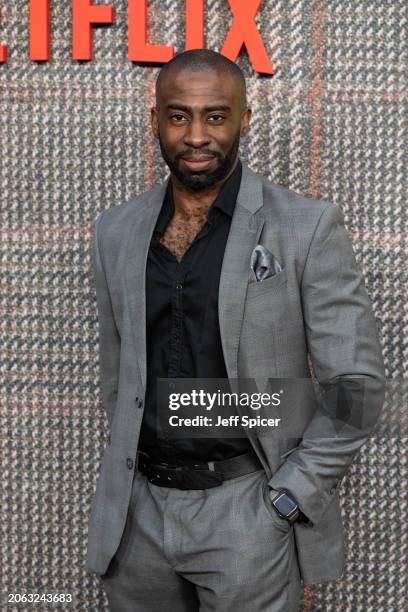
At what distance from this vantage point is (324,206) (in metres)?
1.82

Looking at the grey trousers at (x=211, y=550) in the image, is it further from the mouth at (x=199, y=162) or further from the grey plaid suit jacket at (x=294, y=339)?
the mouth at (x=199, y=162)

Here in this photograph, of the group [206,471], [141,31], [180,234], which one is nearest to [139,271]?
[180,234]

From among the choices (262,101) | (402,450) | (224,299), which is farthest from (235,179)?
(402,450)

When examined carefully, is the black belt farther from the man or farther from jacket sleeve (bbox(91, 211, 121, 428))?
jacket sleeve (bbox(91, 211, 121, 428))

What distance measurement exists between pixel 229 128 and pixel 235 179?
0.13 metres

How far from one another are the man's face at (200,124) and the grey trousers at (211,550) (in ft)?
2.23

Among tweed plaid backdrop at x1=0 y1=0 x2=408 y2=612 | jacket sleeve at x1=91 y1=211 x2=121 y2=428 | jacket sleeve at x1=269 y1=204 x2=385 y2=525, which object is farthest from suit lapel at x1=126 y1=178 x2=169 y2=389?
tweed plaid backdrop at x1=0 y1=0 x2=408 y2=612

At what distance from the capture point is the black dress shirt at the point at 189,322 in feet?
5.92

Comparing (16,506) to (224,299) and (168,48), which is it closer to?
(224,299)

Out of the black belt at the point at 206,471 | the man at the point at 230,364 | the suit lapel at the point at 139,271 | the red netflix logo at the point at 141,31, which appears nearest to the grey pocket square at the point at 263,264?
the man at the point at 230,364

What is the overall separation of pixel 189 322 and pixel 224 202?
0.29 metres

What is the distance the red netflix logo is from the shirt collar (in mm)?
675

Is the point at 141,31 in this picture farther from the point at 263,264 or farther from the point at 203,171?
the point at 263,264

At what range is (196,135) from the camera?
180 centimetres
